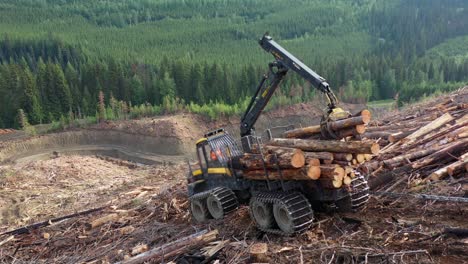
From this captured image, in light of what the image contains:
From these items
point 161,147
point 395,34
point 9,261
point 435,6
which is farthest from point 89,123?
point 435,6

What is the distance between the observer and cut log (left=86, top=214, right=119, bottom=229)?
15242 mm

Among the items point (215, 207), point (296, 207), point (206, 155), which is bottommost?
point (215, 207)

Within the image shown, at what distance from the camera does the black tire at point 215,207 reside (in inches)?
497

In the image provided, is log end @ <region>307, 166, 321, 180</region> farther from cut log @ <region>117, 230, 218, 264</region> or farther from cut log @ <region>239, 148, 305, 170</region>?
cut log @ <region>117, 230, 218, 264</region>

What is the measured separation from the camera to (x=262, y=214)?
1137 cm

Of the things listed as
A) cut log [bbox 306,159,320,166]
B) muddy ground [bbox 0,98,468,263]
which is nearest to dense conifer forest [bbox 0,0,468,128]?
muddy ground [bbox 0,98,468,263]

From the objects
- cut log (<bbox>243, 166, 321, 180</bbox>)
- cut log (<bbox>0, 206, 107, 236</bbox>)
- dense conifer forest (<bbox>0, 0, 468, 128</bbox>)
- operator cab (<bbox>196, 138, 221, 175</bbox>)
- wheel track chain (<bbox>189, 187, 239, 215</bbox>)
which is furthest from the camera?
dense conifer forest (<bbox>0, 0, 468, 128</bbox>)

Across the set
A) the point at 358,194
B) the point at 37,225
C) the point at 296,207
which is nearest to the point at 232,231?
the point at 296,207

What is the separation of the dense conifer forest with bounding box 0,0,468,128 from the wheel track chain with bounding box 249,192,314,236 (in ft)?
124

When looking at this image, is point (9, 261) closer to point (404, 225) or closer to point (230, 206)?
point (230, 206)

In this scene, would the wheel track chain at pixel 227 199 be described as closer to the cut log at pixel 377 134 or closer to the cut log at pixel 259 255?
the cut log at pixel 259 255

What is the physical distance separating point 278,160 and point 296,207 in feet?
3.58

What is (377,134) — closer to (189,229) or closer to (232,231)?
(232,231)

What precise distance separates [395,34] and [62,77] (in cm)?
10062
